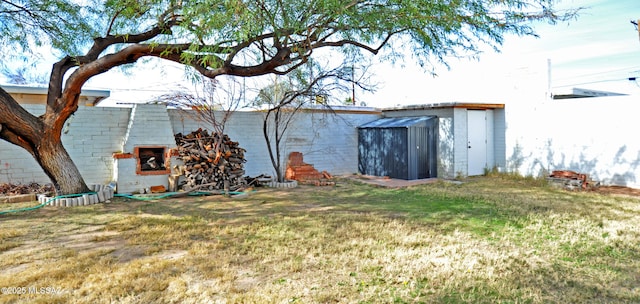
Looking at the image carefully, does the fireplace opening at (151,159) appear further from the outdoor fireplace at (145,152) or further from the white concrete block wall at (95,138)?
the white concrete block wall at (95,138)

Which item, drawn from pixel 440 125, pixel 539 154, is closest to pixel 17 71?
pixel 440 125

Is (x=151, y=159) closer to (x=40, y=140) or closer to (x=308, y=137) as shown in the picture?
(x=40, y=140)

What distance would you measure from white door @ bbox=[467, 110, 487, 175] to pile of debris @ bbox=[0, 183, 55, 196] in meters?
9.96

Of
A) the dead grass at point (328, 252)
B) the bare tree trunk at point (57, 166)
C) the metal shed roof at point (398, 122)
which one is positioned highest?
the metal shed roof at point (398, 122)

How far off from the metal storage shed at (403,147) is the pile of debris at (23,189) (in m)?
7.80

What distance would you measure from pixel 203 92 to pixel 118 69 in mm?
1783

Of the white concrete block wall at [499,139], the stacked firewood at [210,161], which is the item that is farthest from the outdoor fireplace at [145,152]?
the white concrete block wall at [499,139]

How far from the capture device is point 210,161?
861 centimetres

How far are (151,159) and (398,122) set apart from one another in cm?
649

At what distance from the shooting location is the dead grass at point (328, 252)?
117 inches

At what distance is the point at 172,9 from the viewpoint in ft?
18.7

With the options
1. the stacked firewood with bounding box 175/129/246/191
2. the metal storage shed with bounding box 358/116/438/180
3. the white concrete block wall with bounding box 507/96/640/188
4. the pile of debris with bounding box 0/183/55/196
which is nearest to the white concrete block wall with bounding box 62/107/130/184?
the pile of debris with bounding box 0/183/55/196

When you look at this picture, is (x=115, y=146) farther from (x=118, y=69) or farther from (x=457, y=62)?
(x=457, y=62)

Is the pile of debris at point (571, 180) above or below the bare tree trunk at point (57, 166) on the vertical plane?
below
